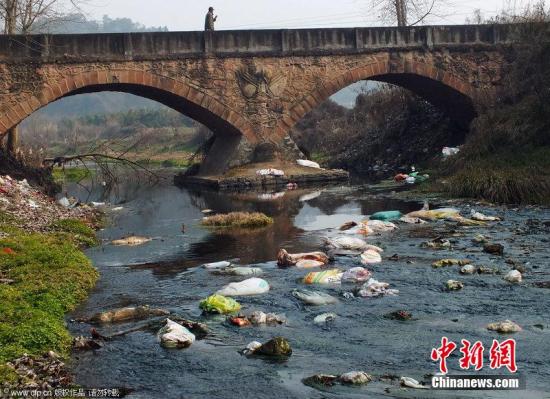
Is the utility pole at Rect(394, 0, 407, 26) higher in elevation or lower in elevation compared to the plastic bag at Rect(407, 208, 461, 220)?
higher

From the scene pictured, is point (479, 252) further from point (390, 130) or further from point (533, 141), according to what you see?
point (390, 130)

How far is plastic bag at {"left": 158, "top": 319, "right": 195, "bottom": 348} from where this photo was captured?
7.27 m

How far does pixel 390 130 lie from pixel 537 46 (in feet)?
31.4

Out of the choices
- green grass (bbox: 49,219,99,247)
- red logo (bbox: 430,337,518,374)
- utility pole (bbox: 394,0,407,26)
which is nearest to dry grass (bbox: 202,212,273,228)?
green grass (bbox: 49,219,99,247)

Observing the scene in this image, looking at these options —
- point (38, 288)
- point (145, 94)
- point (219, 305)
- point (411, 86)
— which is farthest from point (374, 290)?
point (411, 86)

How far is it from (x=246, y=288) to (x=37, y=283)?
8.50 feet

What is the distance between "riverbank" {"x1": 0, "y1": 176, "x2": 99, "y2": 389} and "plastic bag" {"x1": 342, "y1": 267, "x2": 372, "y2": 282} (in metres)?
3.37

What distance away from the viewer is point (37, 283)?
920 cm

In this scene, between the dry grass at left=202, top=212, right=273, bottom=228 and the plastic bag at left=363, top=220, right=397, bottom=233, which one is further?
the dry grass at left=202, top=212, right=273, bottom=228

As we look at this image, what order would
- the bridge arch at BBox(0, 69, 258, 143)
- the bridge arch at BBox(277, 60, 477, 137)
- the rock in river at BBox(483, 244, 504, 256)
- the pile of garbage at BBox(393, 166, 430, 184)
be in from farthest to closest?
the bridge arch at BBox(277, 60, 477, 137)
the pile of garbage at BBox(393, 166, 430, 184)
the bridge arch at BBox(0, 69, 258, 143)
the rock in river at BBox(483, 244, 504, 256)

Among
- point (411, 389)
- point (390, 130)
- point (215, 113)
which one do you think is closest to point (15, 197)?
point (215, 113)

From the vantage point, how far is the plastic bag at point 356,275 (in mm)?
9594

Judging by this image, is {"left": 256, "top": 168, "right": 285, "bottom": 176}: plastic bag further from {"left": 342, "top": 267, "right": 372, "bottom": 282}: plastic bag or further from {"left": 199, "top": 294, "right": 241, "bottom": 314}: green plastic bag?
{"left": 199, "top": 294, "right": 241, "bottom": 314}: green plastic bag

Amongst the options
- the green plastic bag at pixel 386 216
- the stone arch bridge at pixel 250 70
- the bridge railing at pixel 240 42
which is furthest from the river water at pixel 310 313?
the bridge railing at pixel 240 42
